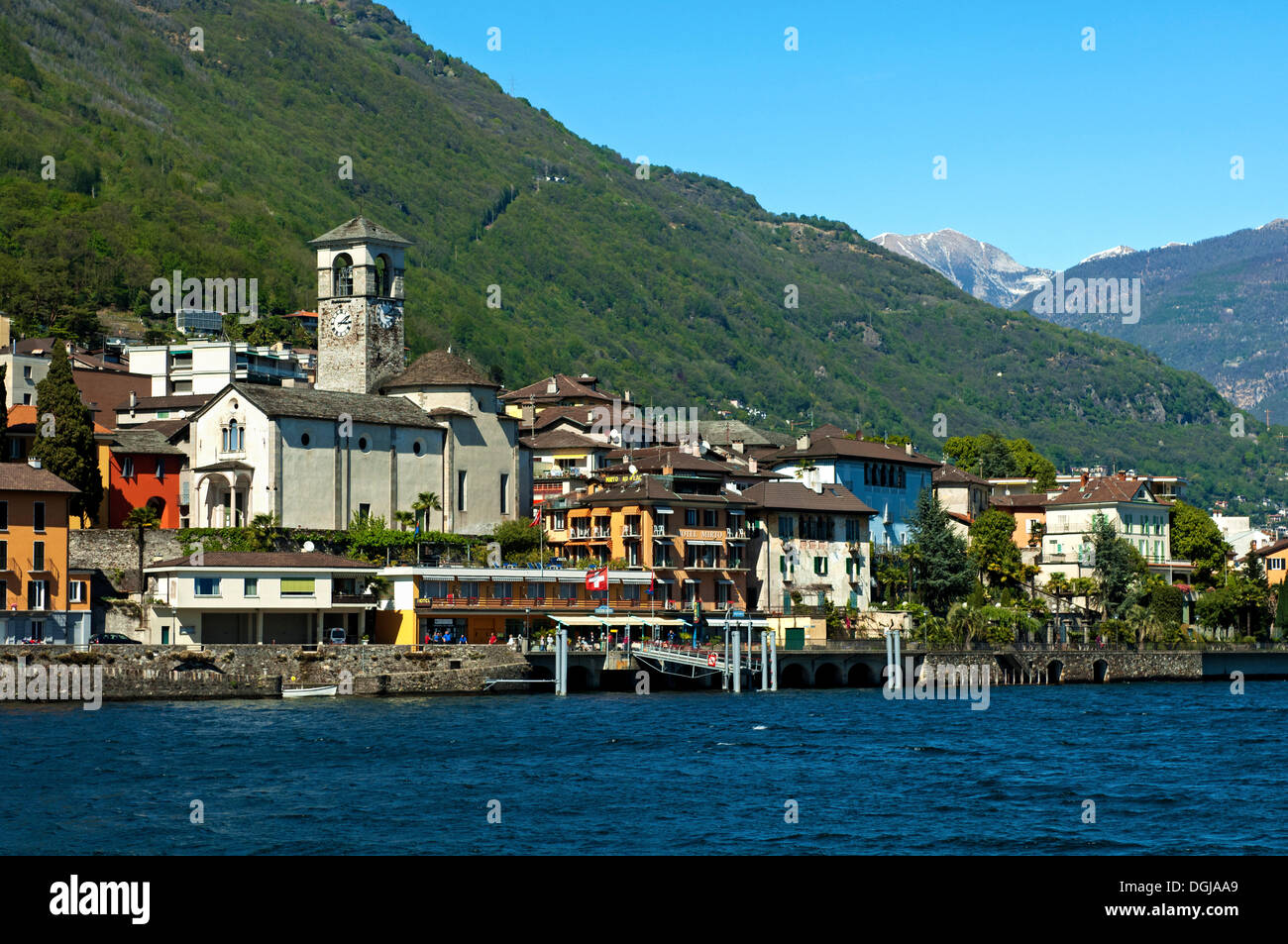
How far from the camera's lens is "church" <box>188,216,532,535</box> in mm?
94750

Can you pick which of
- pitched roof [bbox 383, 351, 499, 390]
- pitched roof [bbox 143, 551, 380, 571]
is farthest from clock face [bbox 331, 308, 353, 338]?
pitched roof [bbox 143, 551, 380, 571]

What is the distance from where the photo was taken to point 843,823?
1745 inches

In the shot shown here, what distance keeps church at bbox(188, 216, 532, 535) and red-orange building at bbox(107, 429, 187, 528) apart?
1.78 m

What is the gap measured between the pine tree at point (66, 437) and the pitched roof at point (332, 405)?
9.64m

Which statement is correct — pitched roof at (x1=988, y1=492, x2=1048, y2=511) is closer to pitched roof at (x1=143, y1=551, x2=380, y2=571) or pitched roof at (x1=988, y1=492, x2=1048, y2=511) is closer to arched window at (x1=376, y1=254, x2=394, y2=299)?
arched window at (x1=376, y1=254, x2=394, y2=299)

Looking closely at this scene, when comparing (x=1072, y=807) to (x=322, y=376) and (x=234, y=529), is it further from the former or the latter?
(x=322, y=376)

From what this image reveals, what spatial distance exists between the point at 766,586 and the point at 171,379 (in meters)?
48.4

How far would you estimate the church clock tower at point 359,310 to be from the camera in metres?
111

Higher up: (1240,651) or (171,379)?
(171,379)

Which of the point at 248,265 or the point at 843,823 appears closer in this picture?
the point at 843,823

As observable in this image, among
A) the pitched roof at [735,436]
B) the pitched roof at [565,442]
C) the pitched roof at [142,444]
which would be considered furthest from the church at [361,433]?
the pitched roof at [735,436]

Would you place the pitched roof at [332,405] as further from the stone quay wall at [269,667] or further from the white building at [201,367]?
the white building at [201,367]

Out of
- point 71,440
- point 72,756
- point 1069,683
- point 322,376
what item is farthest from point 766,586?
point 72,756

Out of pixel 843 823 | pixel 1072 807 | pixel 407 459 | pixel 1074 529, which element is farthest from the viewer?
pixel 1074 529
